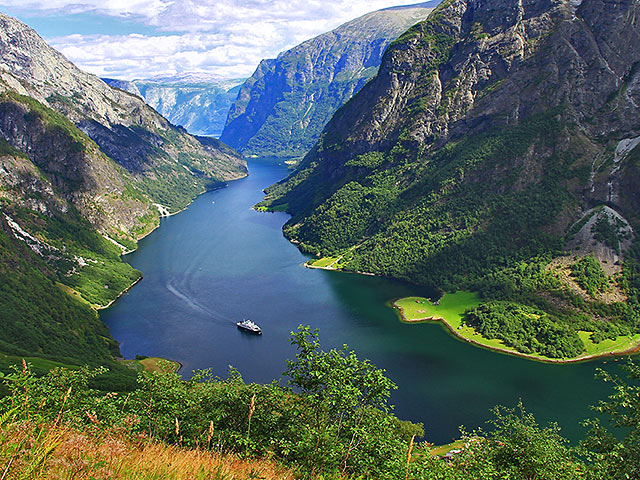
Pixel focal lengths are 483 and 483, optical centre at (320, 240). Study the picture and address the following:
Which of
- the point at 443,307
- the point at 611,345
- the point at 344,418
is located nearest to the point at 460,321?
the point at 443,307

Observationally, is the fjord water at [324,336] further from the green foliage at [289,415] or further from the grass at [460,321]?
the green foliage at [289,415]

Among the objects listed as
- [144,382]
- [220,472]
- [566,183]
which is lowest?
[566,183]

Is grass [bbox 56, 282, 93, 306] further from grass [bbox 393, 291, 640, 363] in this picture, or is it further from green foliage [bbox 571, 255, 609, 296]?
green foliage [bbox 571, 255, 609, 296]

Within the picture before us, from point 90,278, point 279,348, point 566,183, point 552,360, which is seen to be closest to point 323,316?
point 279,348

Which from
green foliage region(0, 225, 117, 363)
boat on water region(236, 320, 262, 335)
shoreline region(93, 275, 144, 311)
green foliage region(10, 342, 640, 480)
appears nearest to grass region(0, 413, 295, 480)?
green foliage region(10, 342, 640, 480)

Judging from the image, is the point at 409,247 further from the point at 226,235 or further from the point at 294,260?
the point at 226,235

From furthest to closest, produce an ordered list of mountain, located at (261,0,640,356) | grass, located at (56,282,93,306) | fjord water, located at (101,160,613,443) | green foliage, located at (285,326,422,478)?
grass, located at (56,282,93,306), mountain, located at (261,0,640,356), fjord water, located at (101,160,613,443), green foliage, located at (285,326,422,478)

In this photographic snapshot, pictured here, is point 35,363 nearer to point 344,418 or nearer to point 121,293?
point 121,293
